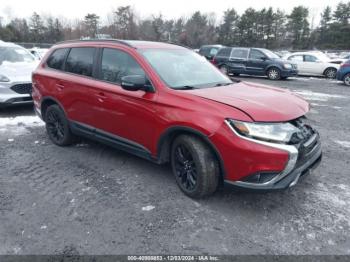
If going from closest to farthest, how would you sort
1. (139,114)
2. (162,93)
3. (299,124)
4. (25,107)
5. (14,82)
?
(299,124)
(162,93)
(139,114)
(14,82)
(25,107)

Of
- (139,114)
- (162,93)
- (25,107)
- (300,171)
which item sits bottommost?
(25,107)

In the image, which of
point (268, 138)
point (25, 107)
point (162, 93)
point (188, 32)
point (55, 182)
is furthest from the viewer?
point (188, 32)

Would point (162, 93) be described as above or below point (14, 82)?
above

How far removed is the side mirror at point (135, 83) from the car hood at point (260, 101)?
56 cm

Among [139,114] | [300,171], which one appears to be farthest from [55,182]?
[300,171]

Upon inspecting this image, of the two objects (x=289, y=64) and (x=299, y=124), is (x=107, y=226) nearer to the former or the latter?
(x=299, y=124)

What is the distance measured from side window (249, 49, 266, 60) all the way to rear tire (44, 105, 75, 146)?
12.7 m

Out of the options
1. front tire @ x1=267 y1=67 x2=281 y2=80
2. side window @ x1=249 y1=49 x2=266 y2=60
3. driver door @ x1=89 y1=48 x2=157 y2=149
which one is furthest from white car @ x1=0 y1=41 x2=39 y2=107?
front tire @ x1=267 y1=67 x2=281 y2=80

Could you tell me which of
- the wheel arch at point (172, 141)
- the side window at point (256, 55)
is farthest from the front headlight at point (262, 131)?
the side window at point (256, 55)

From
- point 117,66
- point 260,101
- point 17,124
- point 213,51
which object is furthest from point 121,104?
point 213,51

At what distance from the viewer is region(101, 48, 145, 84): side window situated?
388 centimetres

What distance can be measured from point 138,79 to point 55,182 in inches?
69.0

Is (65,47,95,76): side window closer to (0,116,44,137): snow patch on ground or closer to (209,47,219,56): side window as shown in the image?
(0,116,44,137): snow patch on ground

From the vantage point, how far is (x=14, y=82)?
7.20 meters
